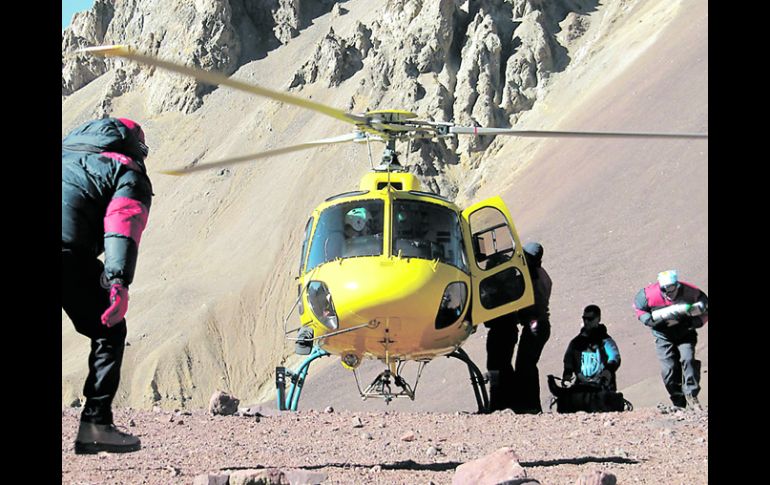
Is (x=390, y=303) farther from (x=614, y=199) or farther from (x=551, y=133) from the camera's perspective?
(x=614, y=199)

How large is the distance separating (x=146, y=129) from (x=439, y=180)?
988 inches

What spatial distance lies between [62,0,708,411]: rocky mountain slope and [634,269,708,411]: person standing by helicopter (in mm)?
10061

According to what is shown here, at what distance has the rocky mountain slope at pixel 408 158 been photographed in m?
30.8

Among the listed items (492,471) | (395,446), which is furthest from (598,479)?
(395,446)

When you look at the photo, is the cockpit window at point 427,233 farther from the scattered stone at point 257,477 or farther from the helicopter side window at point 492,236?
the scattered stone at point 257,477

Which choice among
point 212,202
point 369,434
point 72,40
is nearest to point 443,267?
point 369,434

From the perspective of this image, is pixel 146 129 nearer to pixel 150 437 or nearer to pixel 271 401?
pixel 271 401

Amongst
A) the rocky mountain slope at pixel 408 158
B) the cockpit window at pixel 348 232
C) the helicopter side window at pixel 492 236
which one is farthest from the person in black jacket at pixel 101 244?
the rocky mountain slope at pixel 408 158

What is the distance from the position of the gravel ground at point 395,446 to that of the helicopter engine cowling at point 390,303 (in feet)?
2.34

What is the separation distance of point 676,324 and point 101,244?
293 inches

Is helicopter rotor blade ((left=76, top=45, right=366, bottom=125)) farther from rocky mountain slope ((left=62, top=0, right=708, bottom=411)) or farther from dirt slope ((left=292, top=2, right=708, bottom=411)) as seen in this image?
rocky mountain slope ((left=62, top=0, right=708, bottom=411))

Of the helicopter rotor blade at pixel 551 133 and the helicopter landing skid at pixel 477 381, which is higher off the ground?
the helicopter rotor blade at pixel 551 133

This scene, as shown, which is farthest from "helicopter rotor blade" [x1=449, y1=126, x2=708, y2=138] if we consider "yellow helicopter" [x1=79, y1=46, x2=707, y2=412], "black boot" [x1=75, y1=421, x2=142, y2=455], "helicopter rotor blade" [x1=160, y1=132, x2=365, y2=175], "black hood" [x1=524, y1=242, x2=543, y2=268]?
"black boot" [x1=75, y1=421, x2=142, y2=455]

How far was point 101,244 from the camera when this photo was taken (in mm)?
5816
